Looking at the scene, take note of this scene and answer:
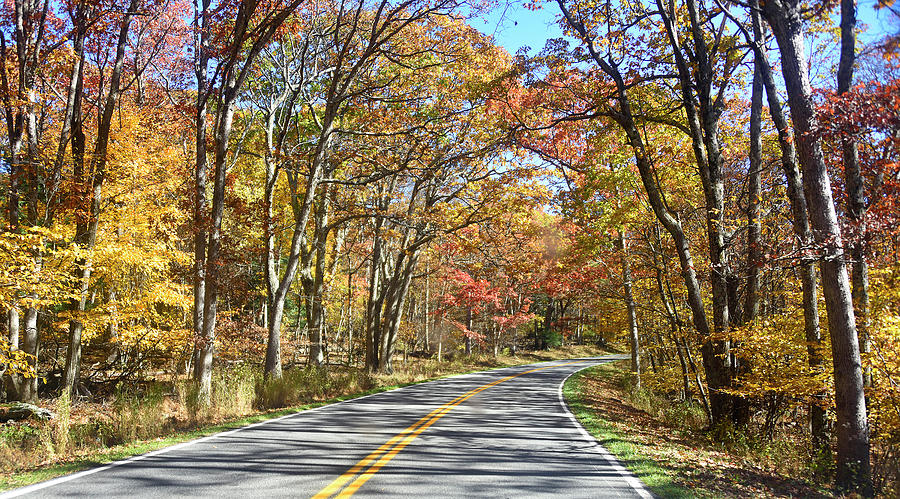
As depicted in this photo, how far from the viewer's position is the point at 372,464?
671 cm

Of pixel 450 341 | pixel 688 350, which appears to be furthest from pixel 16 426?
pixel 450 341

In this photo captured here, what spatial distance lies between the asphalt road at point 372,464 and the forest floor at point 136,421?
70 cm

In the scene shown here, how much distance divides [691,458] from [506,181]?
13607 millimetres

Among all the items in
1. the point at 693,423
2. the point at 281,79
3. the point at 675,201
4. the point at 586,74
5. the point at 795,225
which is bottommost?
the point at 693,423

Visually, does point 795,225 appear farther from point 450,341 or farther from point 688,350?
point 450,341

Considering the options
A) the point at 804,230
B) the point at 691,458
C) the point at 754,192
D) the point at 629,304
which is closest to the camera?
the point at 691,458

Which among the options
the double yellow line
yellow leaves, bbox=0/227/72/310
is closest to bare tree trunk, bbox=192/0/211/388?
yellow leaves, bbox=0/227/72/310

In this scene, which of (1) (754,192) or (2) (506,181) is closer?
(1) (754,192)

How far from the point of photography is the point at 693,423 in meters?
13.2

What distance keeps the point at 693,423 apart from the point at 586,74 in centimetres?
876

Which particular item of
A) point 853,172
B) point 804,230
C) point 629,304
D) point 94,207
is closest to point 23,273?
point 94,207

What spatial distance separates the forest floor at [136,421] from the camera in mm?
7059

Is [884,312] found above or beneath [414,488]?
above

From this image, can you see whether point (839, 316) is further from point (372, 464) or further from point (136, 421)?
point (136, 421)
